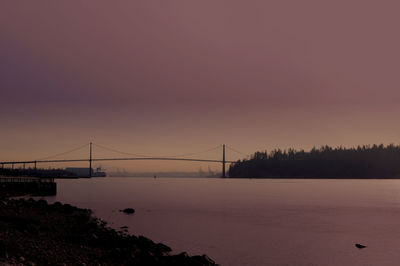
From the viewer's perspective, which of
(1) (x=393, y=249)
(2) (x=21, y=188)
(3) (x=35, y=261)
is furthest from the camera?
(2) (x=21, y=188)

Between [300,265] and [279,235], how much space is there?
11.6 m

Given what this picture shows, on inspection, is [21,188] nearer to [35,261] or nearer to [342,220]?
[342,220]

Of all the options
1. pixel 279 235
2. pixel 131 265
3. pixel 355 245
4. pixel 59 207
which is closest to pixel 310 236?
pixel 279 235

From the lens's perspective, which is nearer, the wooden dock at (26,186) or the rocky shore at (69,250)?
the rocky shore at (69,250)

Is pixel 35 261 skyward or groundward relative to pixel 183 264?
skyward

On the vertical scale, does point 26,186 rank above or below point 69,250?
above

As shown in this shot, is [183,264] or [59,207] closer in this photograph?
[183,264]

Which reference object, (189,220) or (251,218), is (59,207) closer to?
(189,220)

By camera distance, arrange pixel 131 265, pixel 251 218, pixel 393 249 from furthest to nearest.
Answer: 1. pixel 251 218
2. pixel 393 249
3. pixel 131 265

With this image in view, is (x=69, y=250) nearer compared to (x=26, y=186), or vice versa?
(x=69, y=250)

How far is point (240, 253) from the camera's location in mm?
26250

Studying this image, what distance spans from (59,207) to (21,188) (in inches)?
1225

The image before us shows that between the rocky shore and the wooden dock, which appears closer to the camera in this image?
the rocky shore

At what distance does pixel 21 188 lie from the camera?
6925 centimetres
